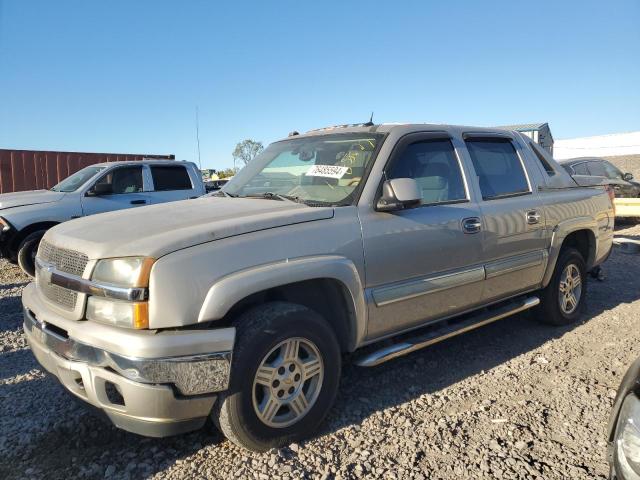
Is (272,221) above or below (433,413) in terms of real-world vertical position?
above

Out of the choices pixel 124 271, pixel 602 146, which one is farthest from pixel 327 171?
pixel 602 146

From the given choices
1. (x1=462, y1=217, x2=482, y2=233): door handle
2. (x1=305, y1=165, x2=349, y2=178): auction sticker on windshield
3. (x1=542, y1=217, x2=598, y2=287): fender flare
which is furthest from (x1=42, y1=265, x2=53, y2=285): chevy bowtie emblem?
(x1=542, y1=217, x2=598, y2=287): fender flare

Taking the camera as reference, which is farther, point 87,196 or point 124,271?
point 87,196

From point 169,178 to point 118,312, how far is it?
6.72 metres

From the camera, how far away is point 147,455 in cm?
271

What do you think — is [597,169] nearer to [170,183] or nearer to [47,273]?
[170,183]

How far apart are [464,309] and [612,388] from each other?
1135mm

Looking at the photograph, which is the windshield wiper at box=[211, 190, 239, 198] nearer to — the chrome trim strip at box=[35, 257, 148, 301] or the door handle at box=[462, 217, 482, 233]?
the chrome trim strip at box=[35, 257, 148, 301]

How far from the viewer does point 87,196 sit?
7.68 metres

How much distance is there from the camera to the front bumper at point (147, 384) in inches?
89.7

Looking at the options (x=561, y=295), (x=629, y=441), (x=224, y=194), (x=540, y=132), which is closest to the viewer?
(x=629, y=441)

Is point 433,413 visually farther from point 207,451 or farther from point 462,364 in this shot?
point 207,451

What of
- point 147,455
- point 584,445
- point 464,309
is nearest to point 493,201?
point 464,309

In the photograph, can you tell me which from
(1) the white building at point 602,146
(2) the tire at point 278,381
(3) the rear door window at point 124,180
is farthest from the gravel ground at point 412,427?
(1) the white building at point 602,146
